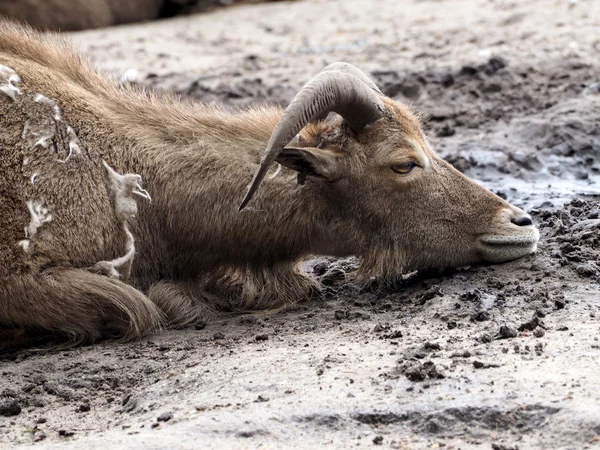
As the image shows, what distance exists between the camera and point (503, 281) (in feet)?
21.7

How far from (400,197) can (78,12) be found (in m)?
9.38

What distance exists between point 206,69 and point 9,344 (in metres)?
6.89

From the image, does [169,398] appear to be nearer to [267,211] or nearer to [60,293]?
[60,293]

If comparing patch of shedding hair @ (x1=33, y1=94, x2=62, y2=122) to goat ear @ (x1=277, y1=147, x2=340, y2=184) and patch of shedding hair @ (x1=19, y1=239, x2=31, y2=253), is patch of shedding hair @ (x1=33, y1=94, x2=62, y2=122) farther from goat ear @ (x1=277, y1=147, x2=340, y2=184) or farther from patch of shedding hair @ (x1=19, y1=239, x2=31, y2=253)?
goat ear @ (x1=277, y1=147, x2=340, y2=184)

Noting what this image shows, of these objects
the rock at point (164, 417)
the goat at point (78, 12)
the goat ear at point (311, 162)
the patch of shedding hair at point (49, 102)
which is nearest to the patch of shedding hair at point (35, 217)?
the patch of shedding hair at point (49, 102)

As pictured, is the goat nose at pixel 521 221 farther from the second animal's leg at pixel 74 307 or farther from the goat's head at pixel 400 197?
the second animal's leg at pixel 74 307

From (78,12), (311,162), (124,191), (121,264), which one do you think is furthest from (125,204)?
(78,12)

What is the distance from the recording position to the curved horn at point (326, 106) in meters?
6.12

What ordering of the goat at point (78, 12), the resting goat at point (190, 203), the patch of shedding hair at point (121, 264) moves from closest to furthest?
the resting goat at point (190, 203)
the patch of shedding hair at point (121, 264)
the goat at point (78, 12)

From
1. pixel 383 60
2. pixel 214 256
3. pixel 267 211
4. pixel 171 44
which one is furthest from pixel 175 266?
pixel 171 44

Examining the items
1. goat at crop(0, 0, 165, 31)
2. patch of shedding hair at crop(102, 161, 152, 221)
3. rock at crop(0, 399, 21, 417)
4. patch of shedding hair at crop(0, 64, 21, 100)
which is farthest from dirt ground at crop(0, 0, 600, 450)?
goat at crop(0, 0, 165, 31)

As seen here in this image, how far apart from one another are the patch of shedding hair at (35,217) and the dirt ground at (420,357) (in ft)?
2.34

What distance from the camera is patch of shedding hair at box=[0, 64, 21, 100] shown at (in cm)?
667

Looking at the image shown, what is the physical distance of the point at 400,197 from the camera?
686 centimetres
